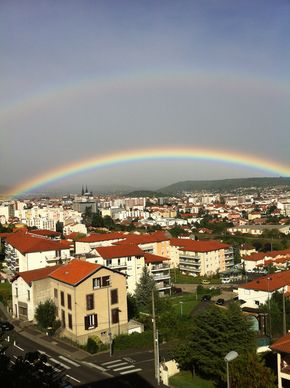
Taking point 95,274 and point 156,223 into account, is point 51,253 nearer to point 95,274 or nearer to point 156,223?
A: point 95,274

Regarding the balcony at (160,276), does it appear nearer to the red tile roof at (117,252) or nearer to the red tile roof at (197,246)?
the red tile roof at (117,252)

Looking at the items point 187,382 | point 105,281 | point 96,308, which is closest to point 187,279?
point 105,281

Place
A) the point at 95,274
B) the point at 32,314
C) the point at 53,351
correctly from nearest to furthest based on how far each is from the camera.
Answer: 1. the point at 53,351
2. the point at 95,274
3. the point at 32,314

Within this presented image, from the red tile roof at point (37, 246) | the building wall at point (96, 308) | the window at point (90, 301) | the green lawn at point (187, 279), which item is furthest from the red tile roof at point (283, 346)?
the green lawn at point (187, 279)

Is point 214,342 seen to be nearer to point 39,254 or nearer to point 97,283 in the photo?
point 97,283

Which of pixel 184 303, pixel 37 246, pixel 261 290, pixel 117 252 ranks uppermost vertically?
pixel 37 246

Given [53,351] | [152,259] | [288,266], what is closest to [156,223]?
[288,266]

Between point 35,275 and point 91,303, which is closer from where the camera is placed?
point 91,303
